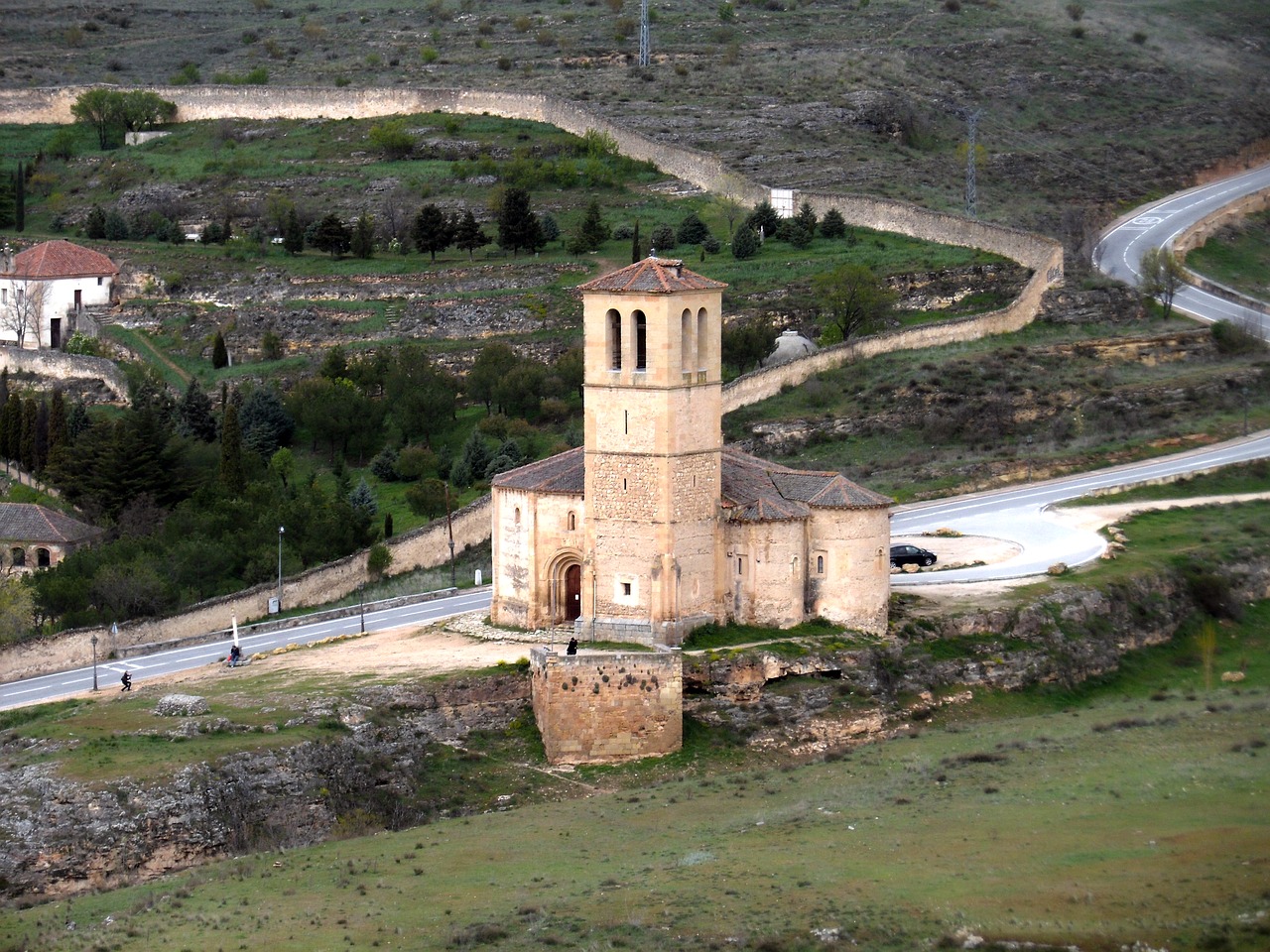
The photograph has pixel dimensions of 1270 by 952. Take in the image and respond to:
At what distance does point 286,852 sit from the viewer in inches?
1783

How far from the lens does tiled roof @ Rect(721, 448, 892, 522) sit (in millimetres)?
56219

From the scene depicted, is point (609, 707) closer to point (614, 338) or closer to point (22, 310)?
Answer: point (614, 338)

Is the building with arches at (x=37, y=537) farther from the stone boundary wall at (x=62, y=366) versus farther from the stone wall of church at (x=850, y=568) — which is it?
the stone wall of church at (x=850, y=568)

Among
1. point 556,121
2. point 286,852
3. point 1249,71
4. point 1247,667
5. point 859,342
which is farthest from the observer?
point 1249,71

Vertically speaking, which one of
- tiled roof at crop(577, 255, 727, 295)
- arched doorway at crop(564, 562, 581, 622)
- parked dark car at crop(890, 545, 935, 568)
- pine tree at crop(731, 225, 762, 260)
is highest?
tiled roof at crop(577, 255, 727, 295)

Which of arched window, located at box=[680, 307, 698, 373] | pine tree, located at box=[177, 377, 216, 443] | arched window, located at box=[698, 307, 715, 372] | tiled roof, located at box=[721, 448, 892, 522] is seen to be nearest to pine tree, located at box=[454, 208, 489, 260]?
pine tree, located at box=[177, 377, 216, 443]

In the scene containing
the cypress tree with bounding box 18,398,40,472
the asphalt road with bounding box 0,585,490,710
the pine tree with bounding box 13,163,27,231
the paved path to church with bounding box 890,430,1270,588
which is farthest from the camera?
the pine tree with bounding box 13,163,27,231

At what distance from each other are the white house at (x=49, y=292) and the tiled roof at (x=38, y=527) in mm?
21035

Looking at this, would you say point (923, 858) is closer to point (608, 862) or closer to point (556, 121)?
point (608, 862)

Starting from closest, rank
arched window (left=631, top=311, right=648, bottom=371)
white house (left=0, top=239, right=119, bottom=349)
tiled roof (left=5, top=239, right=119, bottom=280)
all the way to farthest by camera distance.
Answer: arched window (left=631, top=311, right=648, bottom=371) → white house (left=0, top=239, right=119, bottom=349) → tiled roof (left=5, top=239, right=119, bottom=280)

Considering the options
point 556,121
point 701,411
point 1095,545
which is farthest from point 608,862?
point 556,121

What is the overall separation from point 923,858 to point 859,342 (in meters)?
41.5

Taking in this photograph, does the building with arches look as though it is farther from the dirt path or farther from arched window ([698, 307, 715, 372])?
arched window ([698, 307, 715, 372])

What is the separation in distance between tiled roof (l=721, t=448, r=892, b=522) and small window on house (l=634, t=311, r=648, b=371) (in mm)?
3262
